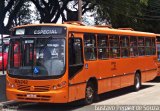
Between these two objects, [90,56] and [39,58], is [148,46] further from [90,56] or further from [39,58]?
[39,58]

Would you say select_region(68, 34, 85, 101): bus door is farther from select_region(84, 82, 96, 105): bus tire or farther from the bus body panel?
select_region(84, 82, 96, 105): bus tire

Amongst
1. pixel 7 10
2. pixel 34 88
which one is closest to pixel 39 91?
pixel 34 88

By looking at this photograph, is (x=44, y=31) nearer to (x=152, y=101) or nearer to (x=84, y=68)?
(x=84, y=68)

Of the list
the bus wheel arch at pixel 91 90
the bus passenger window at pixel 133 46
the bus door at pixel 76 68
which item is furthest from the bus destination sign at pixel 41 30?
the bus passenger window at pixel 133 46

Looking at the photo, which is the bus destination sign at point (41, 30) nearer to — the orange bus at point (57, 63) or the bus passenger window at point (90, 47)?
the orange bus at point (57, 63)

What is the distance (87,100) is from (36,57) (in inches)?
95.4

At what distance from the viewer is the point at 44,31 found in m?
14.0

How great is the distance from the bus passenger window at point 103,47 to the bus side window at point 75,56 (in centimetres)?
158

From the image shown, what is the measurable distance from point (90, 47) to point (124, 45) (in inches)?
138

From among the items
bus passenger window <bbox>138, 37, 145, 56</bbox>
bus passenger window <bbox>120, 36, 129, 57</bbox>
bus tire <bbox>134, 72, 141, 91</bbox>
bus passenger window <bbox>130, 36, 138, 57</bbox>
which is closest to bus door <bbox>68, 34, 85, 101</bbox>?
bus passenger window <bbox>120, 36, 129, 57</bbox>

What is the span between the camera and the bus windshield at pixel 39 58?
44.4 feet

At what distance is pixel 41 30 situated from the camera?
46.1 ft

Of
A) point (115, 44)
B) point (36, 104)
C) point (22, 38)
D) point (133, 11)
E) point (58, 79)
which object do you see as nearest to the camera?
point (58, 79)

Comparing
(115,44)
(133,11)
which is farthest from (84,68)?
(133,11)
